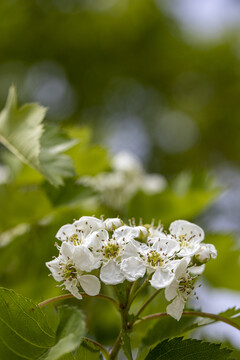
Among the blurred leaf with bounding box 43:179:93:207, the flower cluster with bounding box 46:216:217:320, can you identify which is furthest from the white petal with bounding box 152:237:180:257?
the blurred leaf with bounding box 43:179:93:207

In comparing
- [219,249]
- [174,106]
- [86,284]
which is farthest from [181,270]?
[174,106]

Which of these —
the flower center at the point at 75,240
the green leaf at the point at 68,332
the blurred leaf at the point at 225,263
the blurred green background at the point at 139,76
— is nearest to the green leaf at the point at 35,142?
the flower center at the point at 75,240

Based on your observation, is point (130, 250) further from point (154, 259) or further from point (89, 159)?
point (89, 159)

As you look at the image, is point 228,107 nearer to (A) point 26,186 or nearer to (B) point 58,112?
(B) point 58,112

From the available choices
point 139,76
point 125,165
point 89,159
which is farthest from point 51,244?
point 139,76

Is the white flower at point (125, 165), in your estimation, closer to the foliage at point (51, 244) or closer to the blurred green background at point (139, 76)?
the foliage at point (51, 244)

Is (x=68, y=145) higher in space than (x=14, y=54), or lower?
lower

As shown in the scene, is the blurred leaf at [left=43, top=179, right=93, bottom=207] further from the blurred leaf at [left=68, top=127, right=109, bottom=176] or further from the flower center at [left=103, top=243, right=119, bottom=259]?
the flower center at [left=103, top=243, right=119, bottom=259]

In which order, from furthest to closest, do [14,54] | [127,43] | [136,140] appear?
[127,43] < [14,54] < [136,140]
